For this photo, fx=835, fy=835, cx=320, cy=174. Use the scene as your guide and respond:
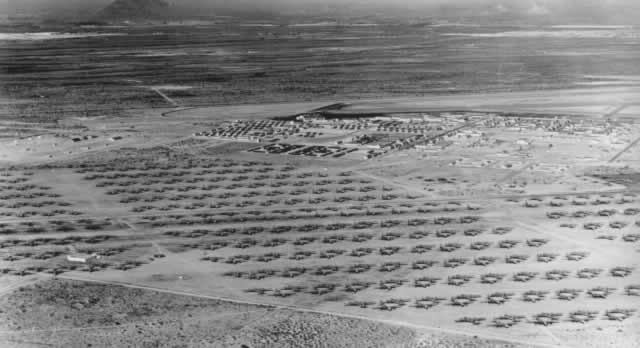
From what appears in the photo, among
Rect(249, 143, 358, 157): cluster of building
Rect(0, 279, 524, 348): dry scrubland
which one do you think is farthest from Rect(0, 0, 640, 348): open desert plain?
Rect(249, 143, 358, 157): cluster of building

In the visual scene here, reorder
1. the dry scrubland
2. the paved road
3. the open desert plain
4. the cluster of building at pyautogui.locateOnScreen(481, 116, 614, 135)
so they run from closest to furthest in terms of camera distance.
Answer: the paved road → the dry scrubland → the open desert plain → the cluster of building at pyautogui.locateOnScreen(481, 116, 614, 135)

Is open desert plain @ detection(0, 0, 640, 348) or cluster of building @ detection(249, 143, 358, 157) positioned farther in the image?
cluster of building @ detection(249, 143, 358, 157)

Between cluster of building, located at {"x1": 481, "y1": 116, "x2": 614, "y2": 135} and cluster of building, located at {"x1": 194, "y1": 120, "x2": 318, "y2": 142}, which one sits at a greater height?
cluster of building, located at {"x1": 481, "y1": 116, "x2": 614, "y2": 135}

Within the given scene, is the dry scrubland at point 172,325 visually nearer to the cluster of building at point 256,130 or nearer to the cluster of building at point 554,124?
the cluster of building at point 256,130

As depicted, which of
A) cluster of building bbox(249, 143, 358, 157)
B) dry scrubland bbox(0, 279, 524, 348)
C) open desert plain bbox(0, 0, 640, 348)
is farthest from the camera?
cluster of building bbox(249, 143, 358, 157)

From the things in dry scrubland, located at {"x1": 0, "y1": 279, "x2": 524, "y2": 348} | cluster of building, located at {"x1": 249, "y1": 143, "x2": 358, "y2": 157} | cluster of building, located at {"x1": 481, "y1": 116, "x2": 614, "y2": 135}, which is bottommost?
dry scrubland, located at {"x1": 0, "y1": 279, "x2": 524, "y2": 348}

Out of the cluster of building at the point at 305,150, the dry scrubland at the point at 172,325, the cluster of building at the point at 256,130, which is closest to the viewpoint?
the dry scrubland at the point at 172,325

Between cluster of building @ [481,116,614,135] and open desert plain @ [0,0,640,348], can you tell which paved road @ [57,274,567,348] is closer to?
open desert plain @ [0,0,640,348]

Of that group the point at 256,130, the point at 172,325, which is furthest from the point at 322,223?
the point at 256,130

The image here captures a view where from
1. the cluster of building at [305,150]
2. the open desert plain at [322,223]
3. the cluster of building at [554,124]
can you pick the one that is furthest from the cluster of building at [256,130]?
the cluster of building at [554,124]

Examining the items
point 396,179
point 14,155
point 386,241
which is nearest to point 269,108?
point 14,155
